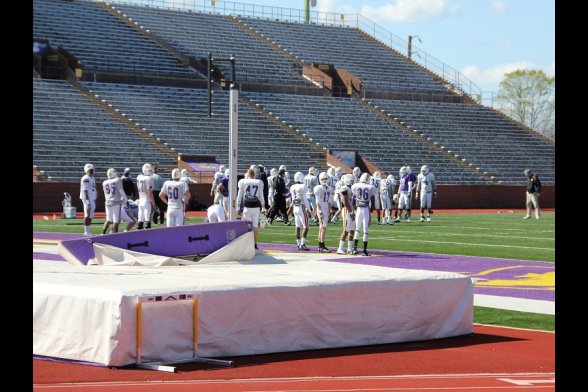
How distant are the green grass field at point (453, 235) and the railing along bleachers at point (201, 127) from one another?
10.8 m

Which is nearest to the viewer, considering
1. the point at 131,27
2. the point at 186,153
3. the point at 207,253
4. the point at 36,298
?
the point at 36,298

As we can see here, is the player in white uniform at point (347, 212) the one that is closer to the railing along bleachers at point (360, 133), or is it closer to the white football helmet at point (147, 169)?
the white football helmet at point (147, 169)

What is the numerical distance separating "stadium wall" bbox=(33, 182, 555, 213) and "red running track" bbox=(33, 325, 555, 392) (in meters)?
27.5

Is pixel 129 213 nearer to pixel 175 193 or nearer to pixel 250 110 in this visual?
pixel 175 193

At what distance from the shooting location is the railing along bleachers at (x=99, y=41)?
153 ft

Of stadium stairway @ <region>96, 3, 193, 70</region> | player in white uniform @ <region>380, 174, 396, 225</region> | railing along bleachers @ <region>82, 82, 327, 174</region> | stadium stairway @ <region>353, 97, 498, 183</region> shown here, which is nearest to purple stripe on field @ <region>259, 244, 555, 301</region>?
player in white uniform @ <region>380, 174, 396, 225</region>

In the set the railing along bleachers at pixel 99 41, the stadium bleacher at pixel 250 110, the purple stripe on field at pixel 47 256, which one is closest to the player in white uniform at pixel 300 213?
the purple stripe on field at pixel 47 256

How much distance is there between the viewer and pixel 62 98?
141 feet

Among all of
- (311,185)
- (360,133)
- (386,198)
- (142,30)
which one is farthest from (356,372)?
(142,30)

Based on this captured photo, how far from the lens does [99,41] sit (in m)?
48.2

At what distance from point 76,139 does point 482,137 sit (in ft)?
75.1

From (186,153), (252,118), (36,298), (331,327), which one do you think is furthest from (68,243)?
(252,118)
